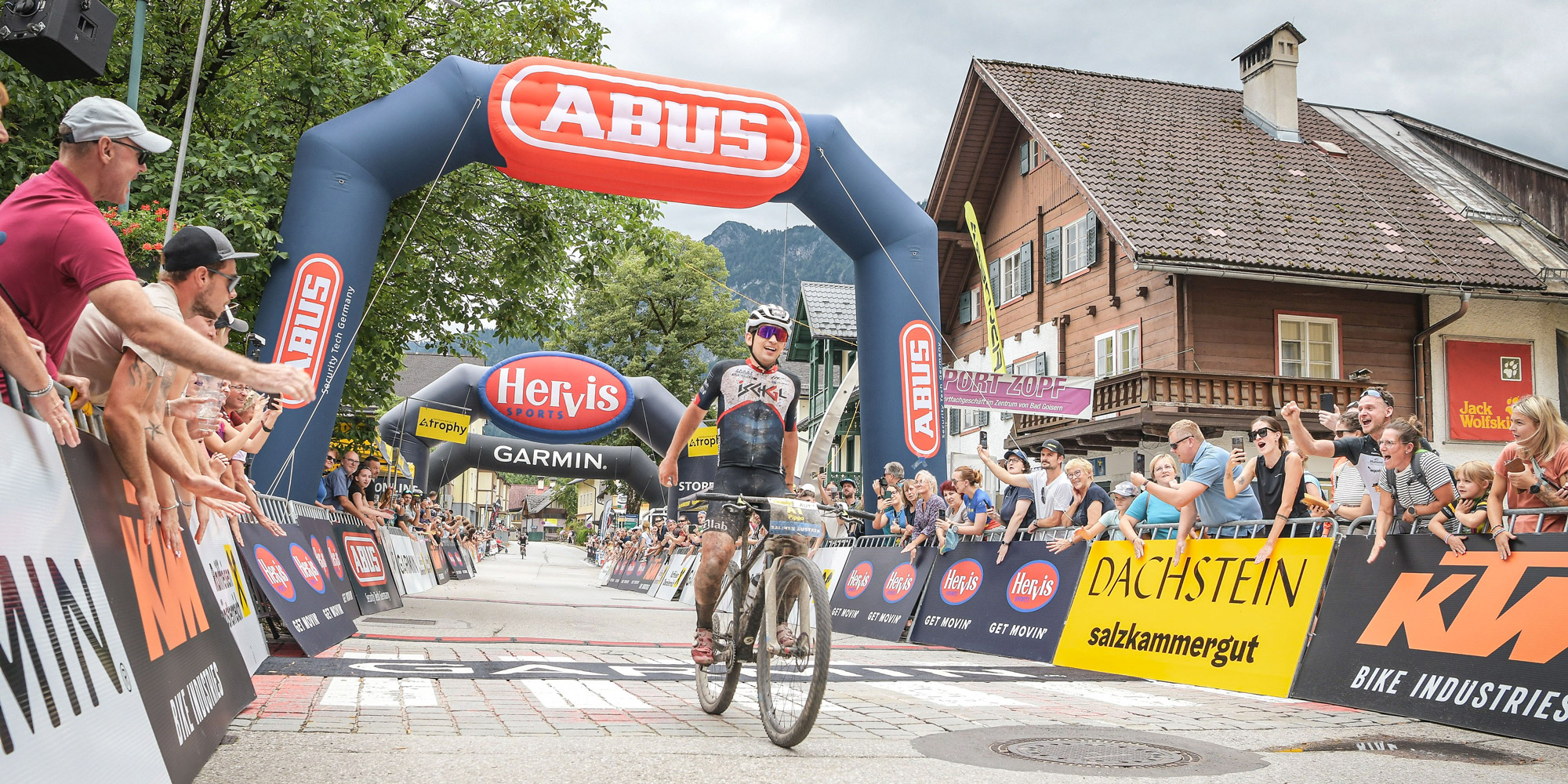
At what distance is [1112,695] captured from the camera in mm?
7344

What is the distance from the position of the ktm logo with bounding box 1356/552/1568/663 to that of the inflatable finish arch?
823 cm

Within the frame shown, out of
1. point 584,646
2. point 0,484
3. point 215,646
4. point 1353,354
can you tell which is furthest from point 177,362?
point 1353,354

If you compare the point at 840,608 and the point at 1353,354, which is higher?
the point at 1353,354

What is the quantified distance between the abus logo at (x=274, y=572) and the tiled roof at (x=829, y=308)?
35.8 meters

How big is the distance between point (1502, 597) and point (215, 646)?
20.0 feet

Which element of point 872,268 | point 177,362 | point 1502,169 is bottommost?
point 177,362

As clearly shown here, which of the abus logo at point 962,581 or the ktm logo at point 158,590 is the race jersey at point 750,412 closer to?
the ktm logo at point 158,590

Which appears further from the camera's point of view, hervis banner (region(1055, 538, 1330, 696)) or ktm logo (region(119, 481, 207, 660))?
hervis banner (region(1055, 538, 1330, 696))

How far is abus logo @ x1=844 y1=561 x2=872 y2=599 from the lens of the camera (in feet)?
44.7

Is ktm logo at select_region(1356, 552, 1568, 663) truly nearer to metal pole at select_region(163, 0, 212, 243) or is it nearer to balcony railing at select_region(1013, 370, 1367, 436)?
metal pole at select_region(163, 0, 212, 243)

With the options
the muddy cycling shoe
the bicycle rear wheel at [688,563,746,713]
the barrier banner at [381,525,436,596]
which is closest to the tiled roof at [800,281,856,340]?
the barrier banner at [381,525,436,596]

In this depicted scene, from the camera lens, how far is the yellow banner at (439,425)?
2386cm

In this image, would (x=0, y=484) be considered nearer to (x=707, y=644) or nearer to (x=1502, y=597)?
(x=707, y=644)

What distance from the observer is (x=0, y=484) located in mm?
2643
